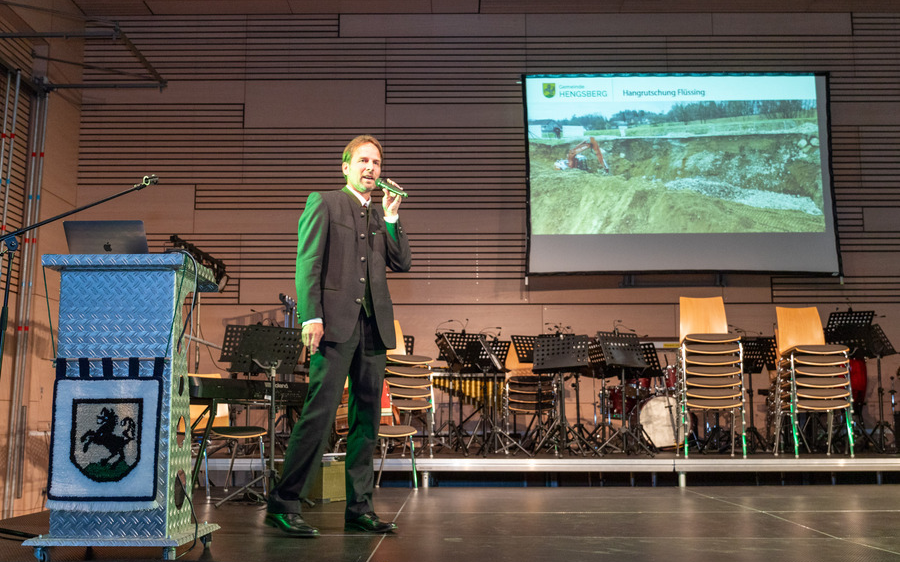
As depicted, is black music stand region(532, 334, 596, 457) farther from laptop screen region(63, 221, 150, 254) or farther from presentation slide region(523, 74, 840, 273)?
laptop screen region(63, 221, 150, 254)

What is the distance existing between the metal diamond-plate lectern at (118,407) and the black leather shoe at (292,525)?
40 cm

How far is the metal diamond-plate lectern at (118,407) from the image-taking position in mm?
2439

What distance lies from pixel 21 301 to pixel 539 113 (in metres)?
5.54

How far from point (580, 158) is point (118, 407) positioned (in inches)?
267

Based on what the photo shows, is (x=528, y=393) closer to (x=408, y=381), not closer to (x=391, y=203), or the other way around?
(x=408, y=381)

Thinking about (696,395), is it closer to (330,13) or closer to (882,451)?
(882,451)

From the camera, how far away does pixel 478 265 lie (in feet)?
28.2

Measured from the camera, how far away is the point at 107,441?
2463 mm

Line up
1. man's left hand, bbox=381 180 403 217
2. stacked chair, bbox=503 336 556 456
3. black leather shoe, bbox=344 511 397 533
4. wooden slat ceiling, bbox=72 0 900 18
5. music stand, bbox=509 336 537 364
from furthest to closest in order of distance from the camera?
wooden slat ceiling, bbox=72 0 900 18, stacked chair, bbox=503 336 556 456, music stand, bbox=509 336 537 364, man's left hand, bbox=381 180 403 217, black leather shoe, bbox=344 511 397 533

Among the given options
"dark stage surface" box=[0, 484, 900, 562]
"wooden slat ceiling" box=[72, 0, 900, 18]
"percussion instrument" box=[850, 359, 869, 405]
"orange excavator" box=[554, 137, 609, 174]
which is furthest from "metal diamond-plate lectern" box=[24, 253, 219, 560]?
"wooden slat ceiling" box=[72, 0, 900, 18]

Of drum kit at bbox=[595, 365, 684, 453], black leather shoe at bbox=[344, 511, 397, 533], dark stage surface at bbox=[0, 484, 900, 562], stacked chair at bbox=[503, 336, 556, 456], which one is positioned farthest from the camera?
drum kit at bbox=[595, 365, 684, 453]

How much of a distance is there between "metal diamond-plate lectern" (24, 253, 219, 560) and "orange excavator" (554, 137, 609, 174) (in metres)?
6.39

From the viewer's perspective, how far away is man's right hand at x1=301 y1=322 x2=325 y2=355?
296 cm

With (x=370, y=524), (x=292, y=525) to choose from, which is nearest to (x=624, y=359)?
(x=370, y=524)
